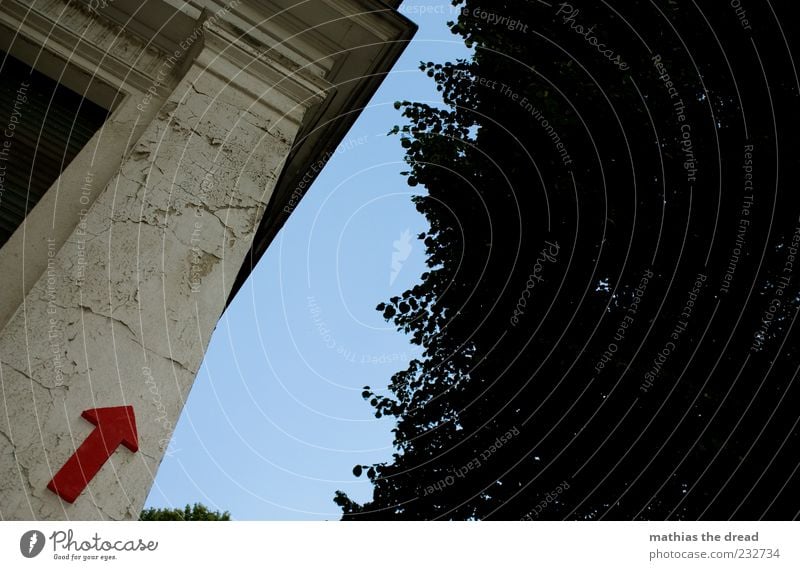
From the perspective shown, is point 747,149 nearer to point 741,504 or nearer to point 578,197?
point 578,197

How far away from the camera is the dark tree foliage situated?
6980 mm

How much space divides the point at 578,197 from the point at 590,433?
271 cm

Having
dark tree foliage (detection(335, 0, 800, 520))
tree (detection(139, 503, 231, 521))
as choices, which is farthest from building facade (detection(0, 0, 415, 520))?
tree (detection(139, 503, 231, 521))

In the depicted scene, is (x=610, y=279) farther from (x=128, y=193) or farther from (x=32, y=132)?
(x=32, y=132)

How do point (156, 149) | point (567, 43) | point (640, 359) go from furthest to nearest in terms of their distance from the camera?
point (567, 43) → point (640, 359) → point (156, 149)

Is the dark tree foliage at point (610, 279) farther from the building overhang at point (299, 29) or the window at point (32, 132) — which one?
the window at point (32, 132)

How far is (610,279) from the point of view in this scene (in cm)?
787

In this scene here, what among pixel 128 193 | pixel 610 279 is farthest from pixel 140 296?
pixel 610 279

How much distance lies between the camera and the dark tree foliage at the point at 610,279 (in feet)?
22.9

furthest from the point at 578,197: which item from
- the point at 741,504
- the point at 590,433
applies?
the point at 741,504

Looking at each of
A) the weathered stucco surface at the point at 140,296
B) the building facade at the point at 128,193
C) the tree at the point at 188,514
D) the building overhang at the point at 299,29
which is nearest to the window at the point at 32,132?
the building facade at the point at 128,193

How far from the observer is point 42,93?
5273 millimetres

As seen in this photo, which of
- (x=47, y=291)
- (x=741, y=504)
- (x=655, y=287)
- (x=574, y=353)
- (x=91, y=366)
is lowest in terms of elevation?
(x=91, y=366)

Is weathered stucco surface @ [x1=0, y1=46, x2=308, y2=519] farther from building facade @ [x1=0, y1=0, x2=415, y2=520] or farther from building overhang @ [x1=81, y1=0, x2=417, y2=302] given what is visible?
building overhang @ [x1=81, y1=0, x2=417, y2=302]
